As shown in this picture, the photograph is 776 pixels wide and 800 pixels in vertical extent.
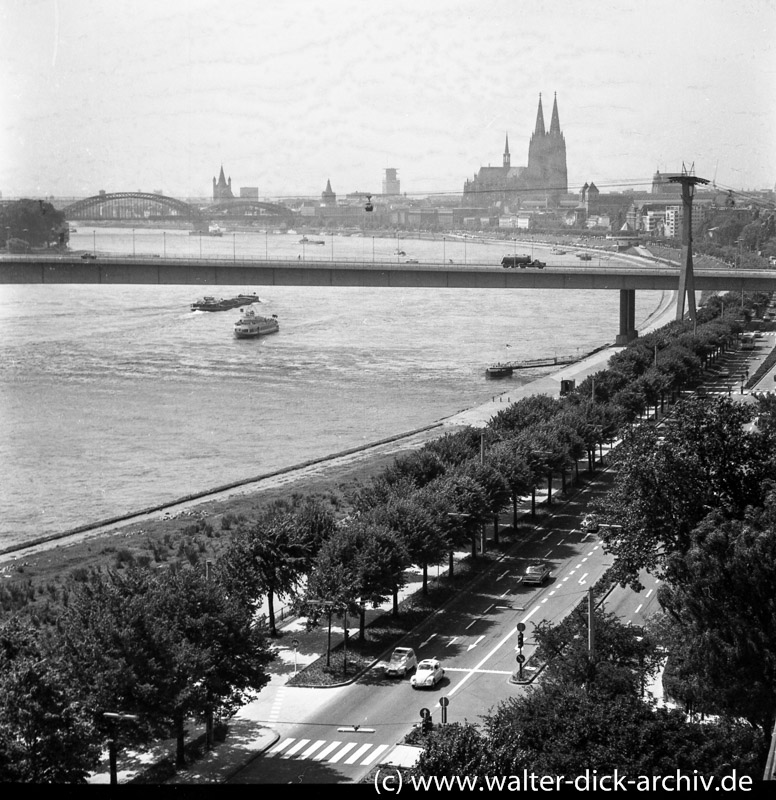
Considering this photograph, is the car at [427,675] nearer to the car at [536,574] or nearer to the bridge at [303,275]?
the car at [536,574]

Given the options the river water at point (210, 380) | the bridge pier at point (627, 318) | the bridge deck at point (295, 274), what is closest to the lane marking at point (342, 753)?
the river water at point (210, 380)

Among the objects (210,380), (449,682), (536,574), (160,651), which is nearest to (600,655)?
(449,682)

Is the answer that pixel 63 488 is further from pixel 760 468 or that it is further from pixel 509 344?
pixel 509 344

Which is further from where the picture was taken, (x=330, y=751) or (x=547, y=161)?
(x=547, y=161)

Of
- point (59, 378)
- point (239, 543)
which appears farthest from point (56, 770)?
point (59, 378)

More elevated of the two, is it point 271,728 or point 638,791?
point 638,791

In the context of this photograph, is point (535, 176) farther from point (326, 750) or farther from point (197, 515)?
point (326, 750)

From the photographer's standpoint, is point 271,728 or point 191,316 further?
point 191,316
